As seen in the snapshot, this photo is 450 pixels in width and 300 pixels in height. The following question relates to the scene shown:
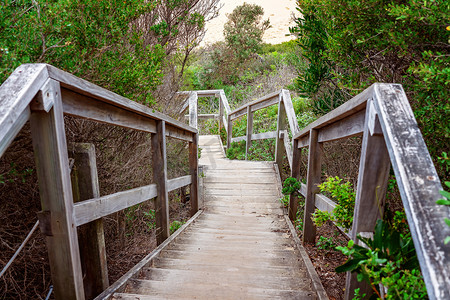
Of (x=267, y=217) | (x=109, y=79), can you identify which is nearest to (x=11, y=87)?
(x=109, y=79)

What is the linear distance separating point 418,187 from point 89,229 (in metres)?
1.74

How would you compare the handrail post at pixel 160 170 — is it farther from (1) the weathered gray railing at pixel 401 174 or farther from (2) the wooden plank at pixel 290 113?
(2) the wooden plank at pixel 290 113

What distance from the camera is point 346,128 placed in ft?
6.24

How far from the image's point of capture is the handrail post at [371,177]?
1389 millimetres

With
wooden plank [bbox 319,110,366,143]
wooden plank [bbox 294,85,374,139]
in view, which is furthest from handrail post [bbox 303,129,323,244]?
wooden plank [bbox 294,85,374,139]

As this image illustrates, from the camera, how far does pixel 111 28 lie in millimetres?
2422

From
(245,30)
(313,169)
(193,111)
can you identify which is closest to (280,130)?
(193,111)

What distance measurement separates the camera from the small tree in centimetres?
1363

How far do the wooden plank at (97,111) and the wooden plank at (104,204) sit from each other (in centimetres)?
47

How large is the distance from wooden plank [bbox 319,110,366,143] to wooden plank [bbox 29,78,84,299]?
1.52 meters

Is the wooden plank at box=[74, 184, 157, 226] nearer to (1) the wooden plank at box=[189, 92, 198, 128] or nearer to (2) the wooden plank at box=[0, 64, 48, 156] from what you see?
(2) the wooden plank at box=[0, 64, 48, 156]

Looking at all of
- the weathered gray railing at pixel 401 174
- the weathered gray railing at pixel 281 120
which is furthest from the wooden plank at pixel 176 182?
the weathered gray railing at pixel 401 174

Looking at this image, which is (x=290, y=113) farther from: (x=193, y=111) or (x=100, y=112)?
(x=100, y=112)

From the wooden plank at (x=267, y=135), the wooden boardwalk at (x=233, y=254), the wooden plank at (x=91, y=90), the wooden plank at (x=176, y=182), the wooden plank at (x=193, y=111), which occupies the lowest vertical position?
the wooden boardwalk at (x=233, y=254)
